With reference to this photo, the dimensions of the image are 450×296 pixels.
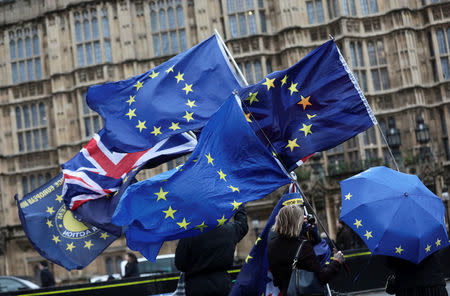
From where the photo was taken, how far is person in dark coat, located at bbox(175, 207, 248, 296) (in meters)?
7.41

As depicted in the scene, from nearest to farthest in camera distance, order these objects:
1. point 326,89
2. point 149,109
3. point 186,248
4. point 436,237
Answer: point 436,237 → point 186,248 → point 326,89 → point 149,109

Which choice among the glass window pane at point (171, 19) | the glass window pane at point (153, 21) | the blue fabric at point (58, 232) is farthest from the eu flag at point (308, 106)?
the glass window pane at point (153, 21)

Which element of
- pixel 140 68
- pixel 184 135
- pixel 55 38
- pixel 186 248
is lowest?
pixel 186 248

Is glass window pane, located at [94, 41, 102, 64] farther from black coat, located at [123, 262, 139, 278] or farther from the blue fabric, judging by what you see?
the blue fabric

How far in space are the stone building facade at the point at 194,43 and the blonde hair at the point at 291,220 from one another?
18.5m

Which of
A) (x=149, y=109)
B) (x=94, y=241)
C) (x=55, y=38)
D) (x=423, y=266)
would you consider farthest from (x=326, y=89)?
(x=55, y=38)

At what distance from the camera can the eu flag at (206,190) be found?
7.54 m

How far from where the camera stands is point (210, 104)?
396 inches

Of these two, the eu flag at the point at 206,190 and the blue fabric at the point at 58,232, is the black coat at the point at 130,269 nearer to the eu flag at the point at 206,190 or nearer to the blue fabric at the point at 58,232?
the blue fabric at the point at 58,232

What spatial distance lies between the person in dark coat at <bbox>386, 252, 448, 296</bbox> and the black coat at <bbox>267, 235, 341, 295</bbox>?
1.34 m

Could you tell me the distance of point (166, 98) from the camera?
10078 millimetres

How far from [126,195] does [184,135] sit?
3.10 metres

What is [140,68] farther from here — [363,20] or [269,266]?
[269,266]

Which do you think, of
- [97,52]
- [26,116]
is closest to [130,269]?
[97,52]
